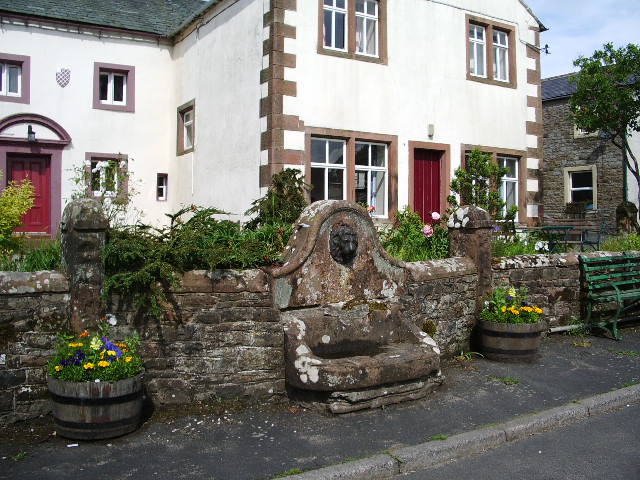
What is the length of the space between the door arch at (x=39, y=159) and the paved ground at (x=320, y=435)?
11.5 metres

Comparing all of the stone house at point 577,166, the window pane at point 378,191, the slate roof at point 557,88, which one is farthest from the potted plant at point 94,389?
the slate roof at point 557,88

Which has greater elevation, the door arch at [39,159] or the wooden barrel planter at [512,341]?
the door arch at [39,159]

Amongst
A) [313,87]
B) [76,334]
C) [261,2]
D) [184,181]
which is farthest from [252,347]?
[184,181]

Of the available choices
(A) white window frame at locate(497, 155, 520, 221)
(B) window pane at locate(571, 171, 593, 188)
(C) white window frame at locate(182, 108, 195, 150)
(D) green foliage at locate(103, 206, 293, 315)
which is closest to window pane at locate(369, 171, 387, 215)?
(A) white window frame at locate(497, 155, 520, 221)

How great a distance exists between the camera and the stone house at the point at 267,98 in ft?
39.6

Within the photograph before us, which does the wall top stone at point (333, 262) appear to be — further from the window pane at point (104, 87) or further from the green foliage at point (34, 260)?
the window pane at point (104, 87)

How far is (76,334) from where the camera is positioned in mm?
5410

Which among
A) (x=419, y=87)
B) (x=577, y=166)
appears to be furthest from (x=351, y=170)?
(x=577, y=166)

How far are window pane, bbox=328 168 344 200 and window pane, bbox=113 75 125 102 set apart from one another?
7598 millimetres

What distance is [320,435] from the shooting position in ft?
17.1

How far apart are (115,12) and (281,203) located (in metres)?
10.9

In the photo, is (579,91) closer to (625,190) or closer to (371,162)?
(625,190)

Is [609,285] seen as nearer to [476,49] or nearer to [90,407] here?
[476,49]

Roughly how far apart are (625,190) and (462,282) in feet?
54.5
